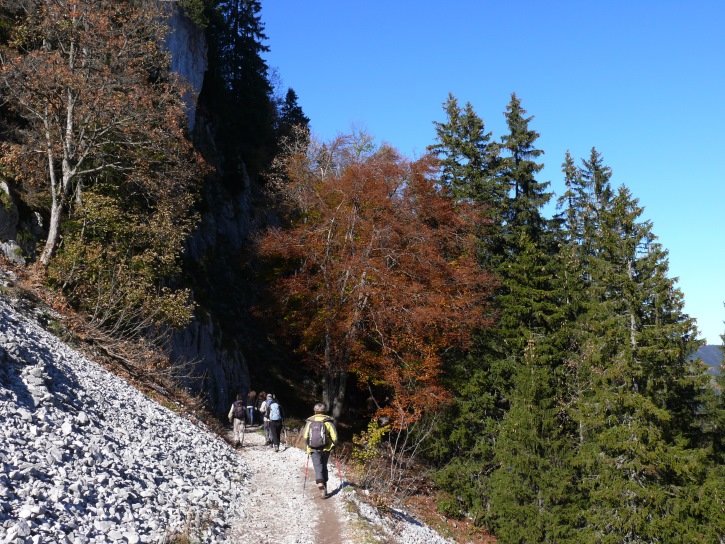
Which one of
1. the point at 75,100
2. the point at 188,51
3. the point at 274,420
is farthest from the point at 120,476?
the point at 188,51

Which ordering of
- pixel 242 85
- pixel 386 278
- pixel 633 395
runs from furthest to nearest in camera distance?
pixel 242 85
pixel 386 278
pixel 633 395

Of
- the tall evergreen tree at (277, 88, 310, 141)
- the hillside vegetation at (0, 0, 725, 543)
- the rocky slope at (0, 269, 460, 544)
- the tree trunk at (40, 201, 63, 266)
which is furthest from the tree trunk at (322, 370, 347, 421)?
the tall evergreen tree at (277, 88, 310, 141)

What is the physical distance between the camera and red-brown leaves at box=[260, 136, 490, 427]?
76.5 feet

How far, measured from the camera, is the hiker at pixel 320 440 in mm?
10469

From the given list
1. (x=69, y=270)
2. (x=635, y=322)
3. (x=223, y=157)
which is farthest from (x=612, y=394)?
(x=223, y=157)

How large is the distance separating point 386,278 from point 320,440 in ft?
44.4

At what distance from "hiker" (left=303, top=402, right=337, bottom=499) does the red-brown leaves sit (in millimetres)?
11342

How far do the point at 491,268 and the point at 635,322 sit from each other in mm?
7525

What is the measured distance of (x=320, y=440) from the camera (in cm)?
1043

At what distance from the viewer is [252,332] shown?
3225 centimetres

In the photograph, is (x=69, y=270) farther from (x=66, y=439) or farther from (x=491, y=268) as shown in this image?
(x=491, y=268)

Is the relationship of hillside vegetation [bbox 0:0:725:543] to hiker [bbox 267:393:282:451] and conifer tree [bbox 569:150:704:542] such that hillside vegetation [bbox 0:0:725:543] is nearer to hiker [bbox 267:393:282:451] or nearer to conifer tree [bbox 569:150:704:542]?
conifer tree [bbox 569:150:704:542]

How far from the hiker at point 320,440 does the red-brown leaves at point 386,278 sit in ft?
37.2

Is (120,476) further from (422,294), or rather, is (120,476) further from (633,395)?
(633,395)
